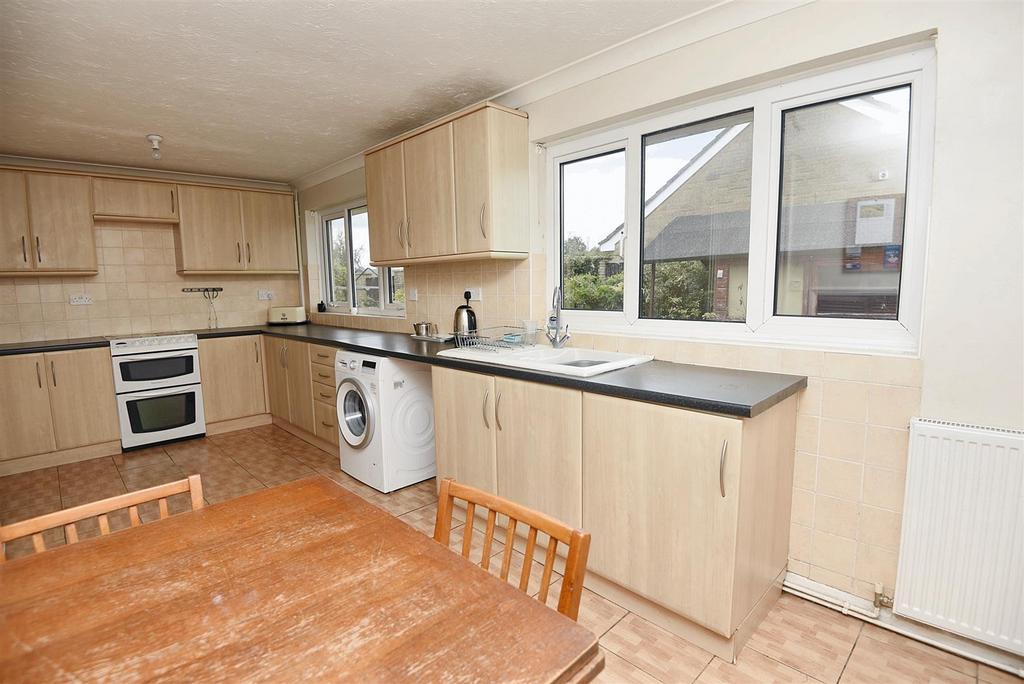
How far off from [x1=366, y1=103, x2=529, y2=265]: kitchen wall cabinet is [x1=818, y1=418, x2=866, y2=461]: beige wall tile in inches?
69.8

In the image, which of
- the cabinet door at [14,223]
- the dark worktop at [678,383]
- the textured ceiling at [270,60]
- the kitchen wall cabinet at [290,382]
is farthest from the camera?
the kitchen wall cabinet at [290,382]

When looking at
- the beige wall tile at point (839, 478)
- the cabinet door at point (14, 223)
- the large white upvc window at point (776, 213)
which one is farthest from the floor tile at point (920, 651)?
the cabinet door at point (14, 223)

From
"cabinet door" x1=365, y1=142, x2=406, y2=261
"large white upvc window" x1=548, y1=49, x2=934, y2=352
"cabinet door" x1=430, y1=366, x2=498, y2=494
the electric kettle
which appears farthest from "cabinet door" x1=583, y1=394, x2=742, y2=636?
"cabinet door" x1=365, y1=142, x2=406, y2=261

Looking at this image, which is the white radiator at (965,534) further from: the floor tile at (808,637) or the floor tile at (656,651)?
the floor tile at (656,651)

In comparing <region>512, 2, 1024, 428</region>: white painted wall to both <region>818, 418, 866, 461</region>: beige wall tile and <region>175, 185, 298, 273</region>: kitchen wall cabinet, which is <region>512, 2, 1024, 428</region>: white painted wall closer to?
<region>818, 418, 866, 461</region>: beige wall tile

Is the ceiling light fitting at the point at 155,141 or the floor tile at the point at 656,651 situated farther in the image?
the ceiling light fitting at the point at 155,141

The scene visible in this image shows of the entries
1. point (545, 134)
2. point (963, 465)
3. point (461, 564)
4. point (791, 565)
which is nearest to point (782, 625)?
point (791, 565)

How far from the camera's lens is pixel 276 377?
14.9 ft

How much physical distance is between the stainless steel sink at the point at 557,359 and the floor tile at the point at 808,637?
3.61 ft

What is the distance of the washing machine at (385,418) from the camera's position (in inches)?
120

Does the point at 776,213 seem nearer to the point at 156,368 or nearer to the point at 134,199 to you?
the point at 156,368

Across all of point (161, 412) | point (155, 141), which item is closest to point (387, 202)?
point (155, 141)

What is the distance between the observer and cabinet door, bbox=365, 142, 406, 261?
3.40 m

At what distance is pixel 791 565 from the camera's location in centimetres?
205
